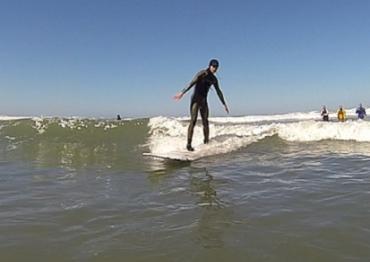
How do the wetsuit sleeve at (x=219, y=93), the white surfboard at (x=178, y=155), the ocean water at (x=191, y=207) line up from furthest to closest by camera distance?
the wetsuit sleeve at (x=219, y=93), the white surfboard at (x=178, y=155), the ocean water at (x=191, y=207)

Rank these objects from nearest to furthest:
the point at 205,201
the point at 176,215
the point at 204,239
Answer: the point at 204,239
the point at 176,215
the point at 205,201

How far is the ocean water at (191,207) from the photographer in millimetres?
3422

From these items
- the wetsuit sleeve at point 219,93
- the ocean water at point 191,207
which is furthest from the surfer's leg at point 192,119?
the wetsuit sleeve at point 219,93

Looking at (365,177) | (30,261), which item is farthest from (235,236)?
(365,177)

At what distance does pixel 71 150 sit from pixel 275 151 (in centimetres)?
599

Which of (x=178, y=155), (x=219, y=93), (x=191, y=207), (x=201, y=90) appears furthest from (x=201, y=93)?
(x=191, y=207)

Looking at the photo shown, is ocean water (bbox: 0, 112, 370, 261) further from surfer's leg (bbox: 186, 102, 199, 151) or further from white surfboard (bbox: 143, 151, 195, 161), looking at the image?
surfer's leg (bbox: 186, 102, 199, 151)

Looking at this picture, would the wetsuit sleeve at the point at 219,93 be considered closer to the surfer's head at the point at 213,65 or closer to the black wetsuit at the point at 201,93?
the black wetsuit at the point at 201,93

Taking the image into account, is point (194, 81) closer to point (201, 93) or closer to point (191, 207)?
point (201, 93)

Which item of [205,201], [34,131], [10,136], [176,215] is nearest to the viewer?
[176,215]

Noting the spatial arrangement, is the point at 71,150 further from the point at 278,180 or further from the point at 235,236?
the point at 235,236

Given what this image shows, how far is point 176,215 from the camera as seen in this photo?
4480 millimetres

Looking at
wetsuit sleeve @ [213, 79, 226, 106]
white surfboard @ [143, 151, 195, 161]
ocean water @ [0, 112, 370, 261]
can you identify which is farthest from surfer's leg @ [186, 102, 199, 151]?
wetsuit sleeve @ [213, 79, 226, 106]

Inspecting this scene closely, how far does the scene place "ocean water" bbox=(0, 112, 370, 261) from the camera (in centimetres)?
342
